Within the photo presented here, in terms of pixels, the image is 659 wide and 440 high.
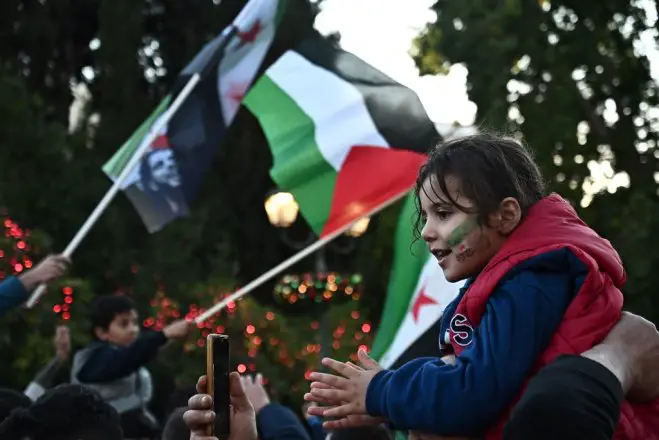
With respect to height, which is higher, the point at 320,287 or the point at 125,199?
the point at 125,199

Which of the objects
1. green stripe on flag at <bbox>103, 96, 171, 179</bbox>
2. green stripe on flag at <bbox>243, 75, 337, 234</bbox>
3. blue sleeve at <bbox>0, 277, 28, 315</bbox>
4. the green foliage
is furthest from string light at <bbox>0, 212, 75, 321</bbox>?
blue sleeve at <bbox>0, 277, 28, 315</bbox>

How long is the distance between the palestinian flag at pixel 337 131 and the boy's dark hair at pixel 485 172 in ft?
18.3

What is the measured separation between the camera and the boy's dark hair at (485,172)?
2.28m

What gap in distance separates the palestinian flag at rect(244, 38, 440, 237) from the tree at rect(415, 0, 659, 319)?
159 inches

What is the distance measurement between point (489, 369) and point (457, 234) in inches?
12.7

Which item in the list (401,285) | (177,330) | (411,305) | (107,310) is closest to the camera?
(177,330)

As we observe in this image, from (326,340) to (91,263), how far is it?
11.0 feet

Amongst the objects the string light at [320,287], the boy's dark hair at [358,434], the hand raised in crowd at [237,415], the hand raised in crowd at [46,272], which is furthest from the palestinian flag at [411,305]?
the string light at [320,287]

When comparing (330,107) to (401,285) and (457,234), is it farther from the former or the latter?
(457,234)

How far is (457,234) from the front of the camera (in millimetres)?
2293

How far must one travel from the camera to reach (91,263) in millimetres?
15703

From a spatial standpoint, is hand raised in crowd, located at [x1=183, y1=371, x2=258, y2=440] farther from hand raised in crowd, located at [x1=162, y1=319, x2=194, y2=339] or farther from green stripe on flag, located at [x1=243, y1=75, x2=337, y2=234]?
green stripe on flag, located at [x1=243, y1=75, x2=337, y2=234]

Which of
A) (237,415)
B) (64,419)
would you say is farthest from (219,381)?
(64,419)

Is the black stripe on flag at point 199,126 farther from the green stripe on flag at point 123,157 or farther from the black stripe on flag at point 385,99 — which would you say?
the black stripe on flag at point 385,99
